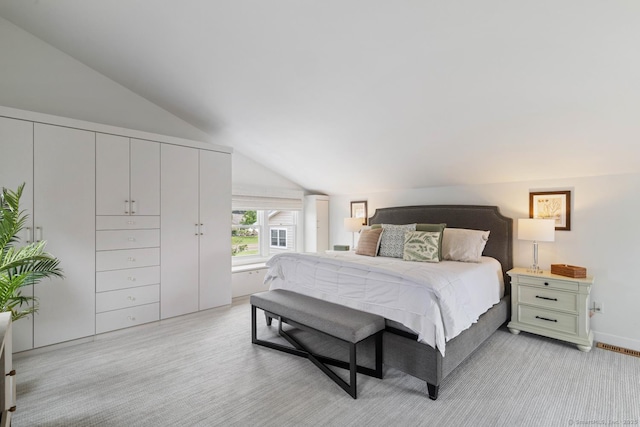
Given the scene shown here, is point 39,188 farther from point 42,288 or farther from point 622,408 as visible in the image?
point 622,408

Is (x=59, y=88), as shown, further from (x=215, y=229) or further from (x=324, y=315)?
(x=324, y=315)

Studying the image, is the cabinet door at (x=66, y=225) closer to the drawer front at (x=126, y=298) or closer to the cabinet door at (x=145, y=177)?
the drawer front at (x=126, y=298)

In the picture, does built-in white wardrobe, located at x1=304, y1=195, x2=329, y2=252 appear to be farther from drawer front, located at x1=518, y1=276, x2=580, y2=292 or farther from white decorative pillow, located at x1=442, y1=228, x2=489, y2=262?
drawer front, located at x1=518, y1=276, x2=580, y2=292

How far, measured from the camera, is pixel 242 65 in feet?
9.32

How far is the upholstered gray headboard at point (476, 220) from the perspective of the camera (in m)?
3.62

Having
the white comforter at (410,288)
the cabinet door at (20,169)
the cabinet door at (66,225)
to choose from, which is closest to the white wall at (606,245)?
the white comforter at (410,288)

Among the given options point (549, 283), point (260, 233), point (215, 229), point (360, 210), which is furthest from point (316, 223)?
→ point (549, 283)

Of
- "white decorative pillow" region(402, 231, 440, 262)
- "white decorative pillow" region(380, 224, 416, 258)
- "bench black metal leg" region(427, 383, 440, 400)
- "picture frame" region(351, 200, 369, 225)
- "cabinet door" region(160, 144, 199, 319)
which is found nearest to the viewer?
"bench black metal leg" region(427, 383, 440, 400)

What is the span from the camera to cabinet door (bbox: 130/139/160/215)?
3.35 meters

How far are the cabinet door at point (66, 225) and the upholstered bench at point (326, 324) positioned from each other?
1736 mm

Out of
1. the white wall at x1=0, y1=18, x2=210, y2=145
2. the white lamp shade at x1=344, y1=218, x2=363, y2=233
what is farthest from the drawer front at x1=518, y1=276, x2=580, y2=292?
the white wall at x1=0, y1=18, x2=210, y2=145

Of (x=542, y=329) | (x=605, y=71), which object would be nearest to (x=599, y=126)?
(x=605, y=71)

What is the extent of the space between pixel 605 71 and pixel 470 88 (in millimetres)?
816

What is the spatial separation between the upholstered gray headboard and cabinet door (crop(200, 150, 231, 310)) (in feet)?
8.25
